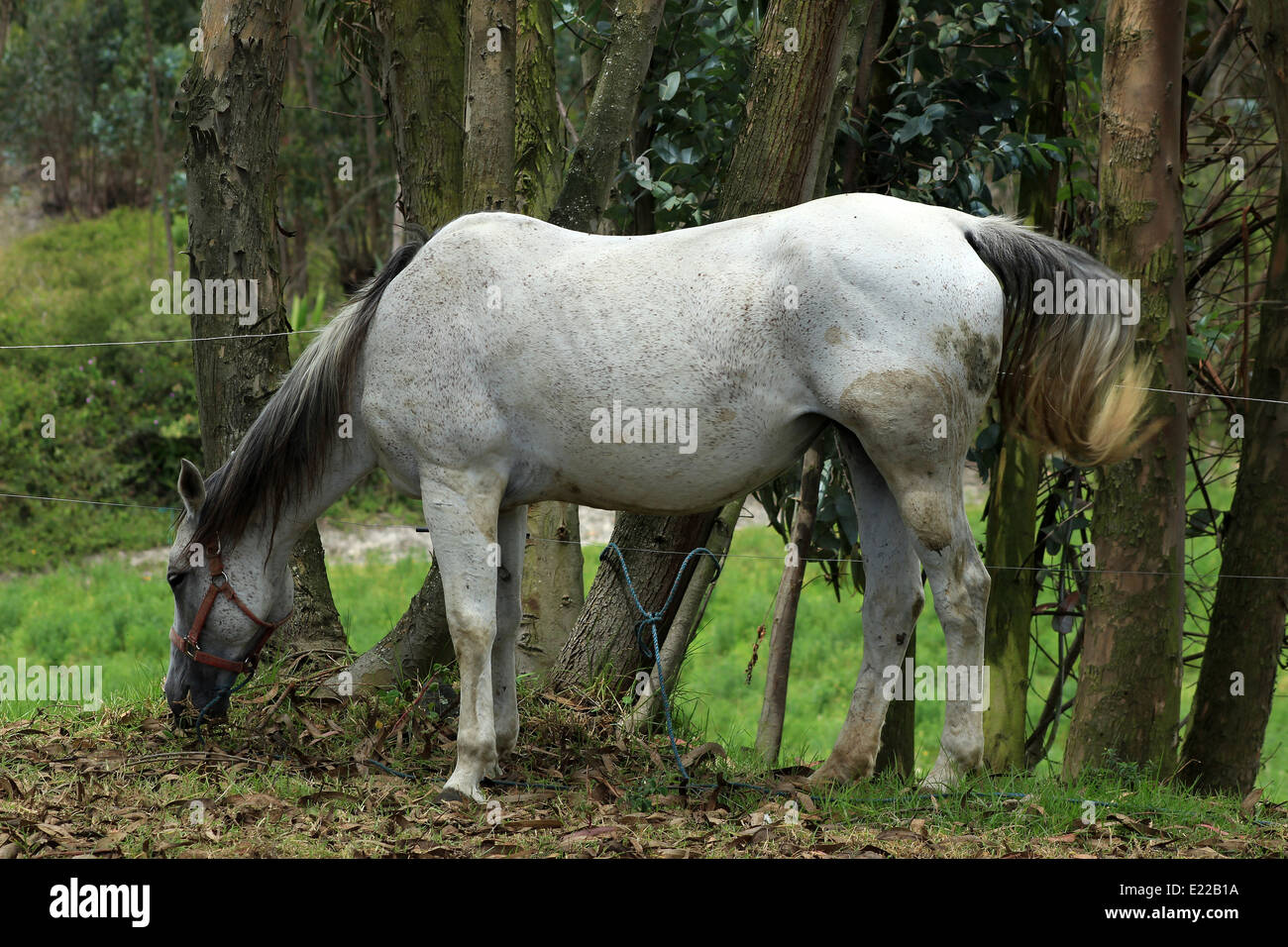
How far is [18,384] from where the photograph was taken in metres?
15.1

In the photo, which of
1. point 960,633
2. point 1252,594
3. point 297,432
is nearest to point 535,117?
point 297,432

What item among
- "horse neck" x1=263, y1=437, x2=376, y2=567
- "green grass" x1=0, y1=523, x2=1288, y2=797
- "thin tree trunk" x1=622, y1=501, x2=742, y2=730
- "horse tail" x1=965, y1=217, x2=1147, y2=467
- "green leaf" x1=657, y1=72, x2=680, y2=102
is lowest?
"green grass" x1=0, y1=523, x2=1288, y2=797

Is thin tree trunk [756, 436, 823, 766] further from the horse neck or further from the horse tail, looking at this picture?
the horse neck

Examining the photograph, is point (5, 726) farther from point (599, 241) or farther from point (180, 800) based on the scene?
point (599, 241)

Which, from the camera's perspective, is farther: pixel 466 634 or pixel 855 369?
pixel 466 634

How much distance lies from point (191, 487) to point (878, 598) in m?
2.81

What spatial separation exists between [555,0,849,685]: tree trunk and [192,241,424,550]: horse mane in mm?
1512

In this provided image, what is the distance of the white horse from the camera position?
171 inches

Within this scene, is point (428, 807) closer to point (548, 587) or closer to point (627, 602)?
point (627, 602)

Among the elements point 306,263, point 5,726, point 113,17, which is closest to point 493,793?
point 5,726

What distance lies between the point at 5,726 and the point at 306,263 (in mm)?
16025

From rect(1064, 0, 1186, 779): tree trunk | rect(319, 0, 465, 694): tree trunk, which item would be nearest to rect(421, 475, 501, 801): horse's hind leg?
rect(319, 0, 465, 694): tree trunk

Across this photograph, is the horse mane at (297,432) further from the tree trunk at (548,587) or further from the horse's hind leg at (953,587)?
the horse's hind leg at (953,587)

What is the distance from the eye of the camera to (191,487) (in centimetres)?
511
